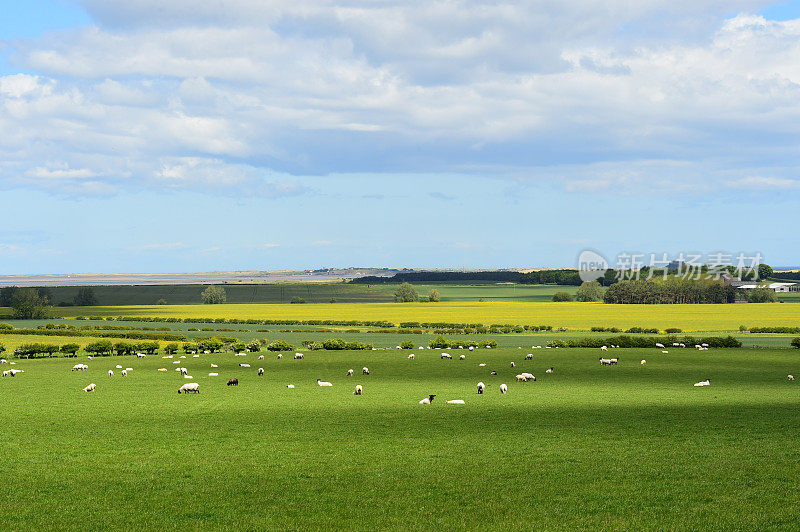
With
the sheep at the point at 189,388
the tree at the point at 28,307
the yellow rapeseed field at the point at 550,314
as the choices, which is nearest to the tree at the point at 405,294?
the yellow rapeseed field at the point at 550,314

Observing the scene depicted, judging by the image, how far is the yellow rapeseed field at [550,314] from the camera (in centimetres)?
10644

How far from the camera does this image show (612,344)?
74.0 metres

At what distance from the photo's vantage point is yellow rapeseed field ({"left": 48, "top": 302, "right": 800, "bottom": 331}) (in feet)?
349

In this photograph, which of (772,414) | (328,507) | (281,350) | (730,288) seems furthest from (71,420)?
(730,288)

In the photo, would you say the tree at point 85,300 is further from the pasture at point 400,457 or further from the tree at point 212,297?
the pasture at point 400,457

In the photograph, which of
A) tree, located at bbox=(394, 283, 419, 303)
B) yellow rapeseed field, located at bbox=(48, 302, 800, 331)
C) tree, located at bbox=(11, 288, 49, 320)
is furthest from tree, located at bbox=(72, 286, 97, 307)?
tree, located at bbox=(394, 283, 419, 303)

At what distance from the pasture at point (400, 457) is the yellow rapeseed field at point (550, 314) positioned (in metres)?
66.4

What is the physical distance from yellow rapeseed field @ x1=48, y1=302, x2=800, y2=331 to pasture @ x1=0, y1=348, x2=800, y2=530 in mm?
66356

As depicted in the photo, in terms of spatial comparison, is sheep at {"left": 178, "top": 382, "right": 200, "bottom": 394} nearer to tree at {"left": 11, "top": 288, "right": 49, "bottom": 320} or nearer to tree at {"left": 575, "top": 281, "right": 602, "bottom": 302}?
tree at {"left": 11, "top": 288, "right": 49, "bottom": 320}

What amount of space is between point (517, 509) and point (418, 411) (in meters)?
15.3

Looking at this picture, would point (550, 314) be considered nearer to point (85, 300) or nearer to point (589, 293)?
point (589, 293)

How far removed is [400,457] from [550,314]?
10530 centimetres

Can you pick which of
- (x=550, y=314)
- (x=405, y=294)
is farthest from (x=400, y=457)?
(x=405, y=294)

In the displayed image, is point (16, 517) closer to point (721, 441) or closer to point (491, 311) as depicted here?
point (721, 441)
